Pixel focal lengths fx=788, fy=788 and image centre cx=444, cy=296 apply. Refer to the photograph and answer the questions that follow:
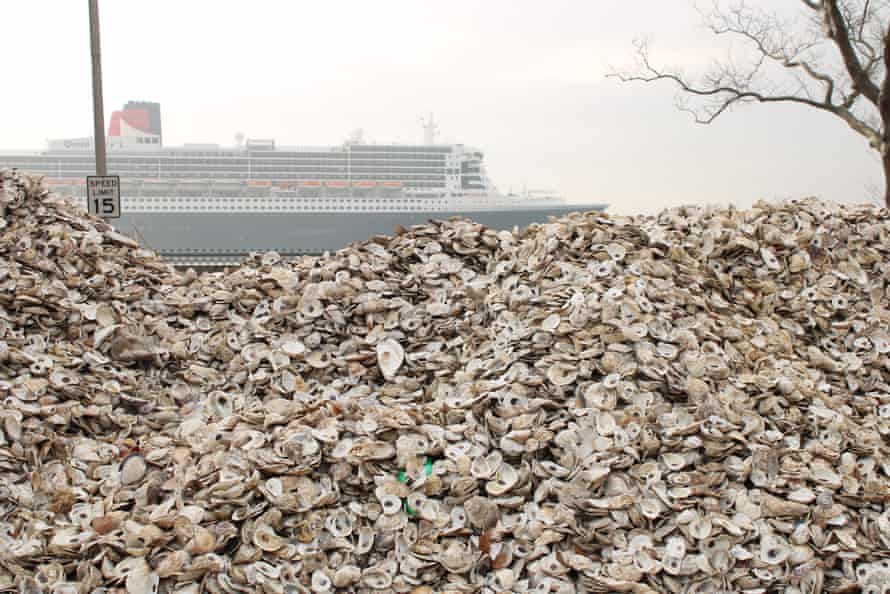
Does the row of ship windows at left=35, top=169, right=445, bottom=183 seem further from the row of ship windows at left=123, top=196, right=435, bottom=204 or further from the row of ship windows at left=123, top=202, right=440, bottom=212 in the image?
the row of ship windows at left=123, top=202, right=440, bottom=212

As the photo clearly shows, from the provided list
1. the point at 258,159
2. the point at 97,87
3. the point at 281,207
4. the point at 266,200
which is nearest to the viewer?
the point at 97,87

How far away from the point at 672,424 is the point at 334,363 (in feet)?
6.53

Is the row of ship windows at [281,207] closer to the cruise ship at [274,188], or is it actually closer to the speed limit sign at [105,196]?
the cruise ship at [274,188]

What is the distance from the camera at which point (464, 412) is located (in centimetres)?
393

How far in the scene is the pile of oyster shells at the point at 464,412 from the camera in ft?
10.7

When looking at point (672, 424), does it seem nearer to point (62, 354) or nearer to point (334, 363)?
point (334, 363)

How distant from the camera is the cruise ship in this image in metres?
40.3

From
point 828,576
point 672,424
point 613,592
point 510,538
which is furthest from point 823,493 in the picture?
point 510,538

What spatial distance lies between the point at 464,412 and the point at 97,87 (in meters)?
8.41

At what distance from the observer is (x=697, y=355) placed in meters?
4.14

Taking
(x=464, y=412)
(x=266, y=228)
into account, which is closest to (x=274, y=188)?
(x=266, y=228)

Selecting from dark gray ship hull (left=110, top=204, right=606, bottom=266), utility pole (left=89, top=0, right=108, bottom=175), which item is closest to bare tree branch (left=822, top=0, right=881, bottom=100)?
utility pole (left=89, top=0, right=108, bottom=175)

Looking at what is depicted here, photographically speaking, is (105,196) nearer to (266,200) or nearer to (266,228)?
(266,200)

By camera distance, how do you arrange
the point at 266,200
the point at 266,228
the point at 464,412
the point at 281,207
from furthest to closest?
the point at 266,228, the point at 266,200, the point at 281,207, the point at 464,412
